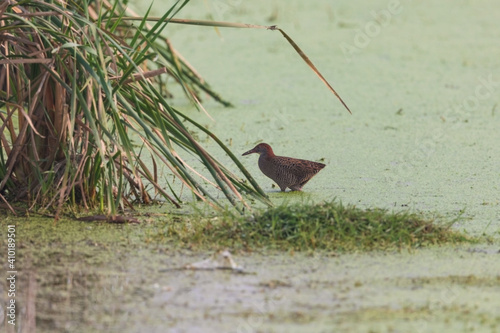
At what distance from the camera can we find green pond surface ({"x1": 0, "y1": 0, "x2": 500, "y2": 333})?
262 cm

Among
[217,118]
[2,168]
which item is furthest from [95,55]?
[217,118]

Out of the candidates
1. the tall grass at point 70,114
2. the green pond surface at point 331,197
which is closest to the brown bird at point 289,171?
the green pond surface at point 331,197

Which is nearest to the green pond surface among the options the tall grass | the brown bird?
the brown bird

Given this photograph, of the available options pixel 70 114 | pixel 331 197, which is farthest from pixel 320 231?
pixel 70 114

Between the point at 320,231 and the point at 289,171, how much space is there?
934 mm

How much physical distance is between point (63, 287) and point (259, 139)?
2.67 metres

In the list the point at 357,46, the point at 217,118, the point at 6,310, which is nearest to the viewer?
the point at 6,310

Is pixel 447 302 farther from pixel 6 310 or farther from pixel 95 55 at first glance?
pixel 95 55

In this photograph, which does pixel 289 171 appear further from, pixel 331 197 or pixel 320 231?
pixel 320 231

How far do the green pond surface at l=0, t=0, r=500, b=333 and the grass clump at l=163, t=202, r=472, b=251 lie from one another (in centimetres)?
8

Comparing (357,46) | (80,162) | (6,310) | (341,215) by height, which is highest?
(357,46)

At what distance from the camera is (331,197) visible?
4.15m

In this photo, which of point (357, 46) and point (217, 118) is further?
point (357, 46)

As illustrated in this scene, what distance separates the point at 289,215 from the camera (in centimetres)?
336
